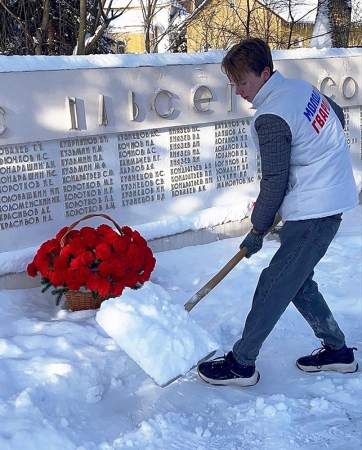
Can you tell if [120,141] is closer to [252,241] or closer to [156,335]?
[252,241]

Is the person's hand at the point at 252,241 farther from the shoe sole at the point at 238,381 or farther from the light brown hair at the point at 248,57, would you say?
the light brown hair at the point at 248,57

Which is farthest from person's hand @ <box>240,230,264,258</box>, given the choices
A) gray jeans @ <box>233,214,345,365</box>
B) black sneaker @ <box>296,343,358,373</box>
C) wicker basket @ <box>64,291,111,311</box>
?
wicker basket @ <box>64,291,111,311</box>

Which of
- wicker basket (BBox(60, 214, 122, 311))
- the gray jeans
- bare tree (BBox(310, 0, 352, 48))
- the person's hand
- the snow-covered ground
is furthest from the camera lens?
bare tree (BBox(310, 0, 352, 48))

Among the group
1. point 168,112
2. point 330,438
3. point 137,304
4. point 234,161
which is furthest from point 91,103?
point 330,438

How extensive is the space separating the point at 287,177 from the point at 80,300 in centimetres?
176

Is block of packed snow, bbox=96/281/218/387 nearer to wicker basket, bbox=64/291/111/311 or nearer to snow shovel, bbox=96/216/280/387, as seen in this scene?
snow shovel, bbox=96/216/280/387

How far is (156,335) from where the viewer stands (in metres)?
2.58

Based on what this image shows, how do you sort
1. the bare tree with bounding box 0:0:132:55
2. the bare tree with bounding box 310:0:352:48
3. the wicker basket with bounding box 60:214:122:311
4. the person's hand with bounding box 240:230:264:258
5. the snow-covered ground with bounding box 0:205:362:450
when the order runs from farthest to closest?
the bare tree with bounding box 0:0:132:55 → the bare tree with bounding box 310:0:352:48 → the wicker basket with bounding box 60:214:122:311 → the person's hand with bounding box 240:230:264:258 → the snow-covered ground with bounding box 0:205:362:450

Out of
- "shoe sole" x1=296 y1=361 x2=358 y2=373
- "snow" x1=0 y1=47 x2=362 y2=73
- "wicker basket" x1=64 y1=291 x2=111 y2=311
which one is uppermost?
"snow" x1=0 y1=47 x2=362 y2=73

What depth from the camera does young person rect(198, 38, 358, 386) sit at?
253cm

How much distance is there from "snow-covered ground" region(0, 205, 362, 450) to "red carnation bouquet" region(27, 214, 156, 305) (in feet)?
0.75

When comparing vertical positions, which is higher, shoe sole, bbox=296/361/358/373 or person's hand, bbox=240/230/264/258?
person's hand, bbox=240/230/264/258

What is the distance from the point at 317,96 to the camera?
2.68 metres

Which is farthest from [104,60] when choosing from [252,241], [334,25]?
[334,25]
